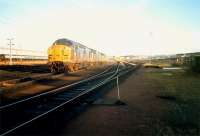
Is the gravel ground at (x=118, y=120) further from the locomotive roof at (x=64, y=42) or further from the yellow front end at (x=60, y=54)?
the locomotive roof at (x=64, y=42)

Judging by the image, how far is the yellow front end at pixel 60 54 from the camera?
101 ft

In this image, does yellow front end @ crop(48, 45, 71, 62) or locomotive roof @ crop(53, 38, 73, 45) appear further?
locomotive roof @ crop(53, 38, 73, 45)

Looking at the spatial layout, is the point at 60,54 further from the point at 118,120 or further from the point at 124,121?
the point at 124,121

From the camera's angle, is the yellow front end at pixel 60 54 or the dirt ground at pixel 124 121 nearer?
the dirt ground at pixel 124 121

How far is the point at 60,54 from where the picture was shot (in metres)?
30.9

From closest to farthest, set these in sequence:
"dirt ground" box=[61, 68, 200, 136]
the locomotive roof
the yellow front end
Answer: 1. "dirt ground" box=[61, 68, 200, 136]
2. the yellow front end
3. the locomotive roof

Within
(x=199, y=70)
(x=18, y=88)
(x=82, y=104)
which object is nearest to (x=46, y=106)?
(x=82, y=104)

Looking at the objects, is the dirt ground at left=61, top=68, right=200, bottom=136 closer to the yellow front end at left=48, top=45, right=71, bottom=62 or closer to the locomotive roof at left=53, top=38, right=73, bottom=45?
the yellow front end at left=48, top=45, right=71, bottom=62

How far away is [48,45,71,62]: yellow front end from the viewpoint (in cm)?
3077

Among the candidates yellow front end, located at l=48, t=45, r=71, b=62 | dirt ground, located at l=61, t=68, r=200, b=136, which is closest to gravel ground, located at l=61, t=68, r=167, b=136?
dirt ground, located at l=61, t=68, r=200, b=136

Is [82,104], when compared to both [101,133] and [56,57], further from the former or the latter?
[56,57]

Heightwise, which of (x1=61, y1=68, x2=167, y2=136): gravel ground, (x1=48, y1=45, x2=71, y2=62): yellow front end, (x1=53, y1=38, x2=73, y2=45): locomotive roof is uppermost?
(x1=53, y1=38, x2=73, y2=45): locomotive roof

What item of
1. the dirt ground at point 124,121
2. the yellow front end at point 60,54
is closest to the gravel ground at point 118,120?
the dirt ground at point 124,121

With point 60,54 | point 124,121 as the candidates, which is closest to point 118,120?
point 124,121
